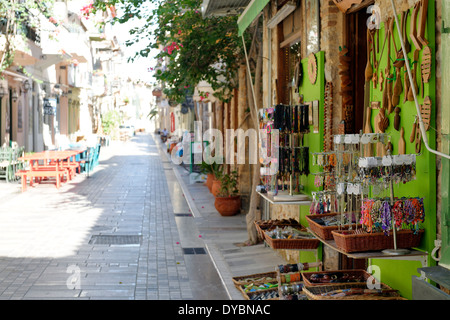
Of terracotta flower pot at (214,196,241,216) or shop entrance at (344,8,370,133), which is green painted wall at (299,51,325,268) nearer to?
shop entrance at (344,8,370,133)

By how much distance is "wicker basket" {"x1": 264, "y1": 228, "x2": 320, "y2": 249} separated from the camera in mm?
6207

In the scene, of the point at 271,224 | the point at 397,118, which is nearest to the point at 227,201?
the point at 271,224

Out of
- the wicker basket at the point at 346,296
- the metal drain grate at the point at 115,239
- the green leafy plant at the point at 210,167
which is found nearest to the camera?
the wicker basket at the point at 346,296

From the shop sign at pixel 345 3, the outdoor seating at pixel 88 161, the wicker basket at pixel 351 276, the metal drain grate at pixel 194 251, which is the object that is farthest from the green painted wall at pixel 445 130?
the outdoor seating at pixel 88 161

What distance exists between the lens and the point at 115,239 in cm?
948

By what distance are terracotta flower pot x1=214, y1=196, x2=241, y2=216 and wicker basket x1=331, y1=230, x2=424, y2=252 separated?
7.51 metres

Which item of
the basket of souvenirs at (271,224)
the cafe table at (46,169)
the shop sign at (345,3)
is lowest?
the basket of souvenirs at (271,224)

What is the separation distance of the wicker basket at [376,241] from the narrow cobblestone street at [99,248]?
254 cm

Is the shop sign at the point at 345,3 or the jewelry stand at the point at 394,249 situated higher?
the shop sign at the point at 345,3

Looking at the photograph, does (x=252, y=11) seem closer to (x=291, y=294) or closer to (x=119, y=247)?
(x=291, y=294)

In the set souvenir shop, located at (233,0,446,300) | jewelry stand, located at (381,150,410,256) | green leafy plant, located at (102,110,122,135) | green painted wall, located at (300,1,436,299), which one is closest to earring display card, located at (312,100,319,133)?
souvenir shop, located at (233,0,446,300)

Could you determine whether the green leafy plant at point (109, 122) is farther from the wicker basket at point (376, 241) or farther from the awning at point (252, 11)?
the wicker basket at point (376, 241)

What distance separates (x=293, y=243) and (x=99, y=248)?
12.2 feet

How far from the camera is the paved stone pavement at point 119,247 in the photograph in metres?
6.65
